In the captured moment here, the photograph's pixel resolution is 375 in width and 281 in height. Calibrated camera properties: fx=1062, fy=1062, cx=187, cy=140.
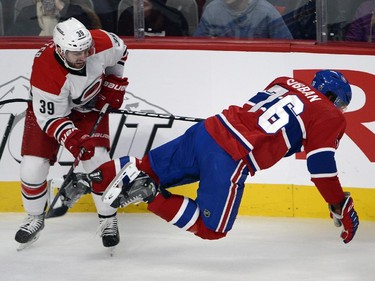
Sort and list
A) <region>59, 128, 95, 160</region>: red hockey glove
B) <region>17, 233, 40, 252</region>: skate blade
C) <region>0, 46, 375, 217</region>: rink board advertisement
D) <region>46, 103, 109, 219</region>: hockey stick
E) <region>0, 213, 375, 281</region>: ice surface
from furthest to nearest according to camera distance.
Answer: <region>0, 46, 375, 217</region>: rink board advertisement < <region>17, 233, 40, 252</region>: skate blade < <region>46, 103, 109, 219</region>: hockey stick < <region>59, 128, 95, 160</region>: red hockey glove < <region>0, 213, 375, 281</region>: ice surface

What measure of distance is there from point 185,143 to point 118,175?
0.30 m

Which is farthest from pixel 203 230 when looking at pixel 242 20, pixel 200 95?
pixel 242 20

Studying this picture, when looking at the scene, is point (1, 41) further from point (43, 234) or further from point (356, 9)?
point (356, 9)

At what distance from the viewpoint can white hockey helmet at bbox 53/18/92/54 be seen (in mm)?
4523

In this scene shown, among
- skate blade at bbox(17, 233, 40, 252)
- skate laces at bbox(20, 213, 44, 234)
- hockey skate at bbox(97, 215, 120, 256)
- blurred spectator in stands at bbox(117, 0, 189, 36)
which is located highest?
blurred spectator in stands at bbox(117, 0, 189, 36)

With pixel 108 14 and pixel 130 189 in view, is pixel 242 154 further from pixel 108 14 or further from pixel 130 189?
pixel 108 14

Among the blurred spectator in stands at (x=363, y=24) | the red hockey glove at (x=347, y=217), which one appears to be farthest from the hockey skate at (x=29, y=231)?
the blurred spectator in stands at (x=363, y=24)

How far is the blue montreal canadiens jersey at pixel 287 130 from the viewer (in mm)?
4145

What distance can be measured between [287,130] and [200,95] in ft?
4.05

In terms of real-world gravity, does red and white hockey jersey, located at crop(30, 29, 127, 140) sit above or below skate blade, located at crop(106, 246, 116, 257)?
above

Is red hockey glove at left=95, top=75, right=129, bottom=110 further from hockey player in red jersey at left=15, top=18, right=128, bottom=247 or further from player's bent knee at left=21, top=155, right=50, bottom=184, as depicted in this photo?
player's bent knee at left=21, top=155, right=50, bottom=184

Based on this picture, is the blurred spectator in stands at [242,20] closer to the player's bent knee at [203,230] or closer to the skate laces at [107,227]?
the skate laces at [107,227]

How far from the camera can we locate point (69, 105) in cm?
481

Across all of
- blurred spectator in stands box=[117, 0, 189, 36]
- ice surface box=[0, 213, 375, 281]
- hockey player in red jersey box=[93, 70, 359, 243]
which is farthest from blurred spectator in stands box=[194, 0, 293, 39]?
hockey player in red jersey box=[93, 70, 359, 243]
